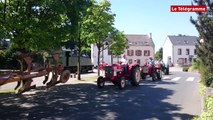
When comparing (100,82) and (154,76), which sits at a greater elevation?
(154,76)

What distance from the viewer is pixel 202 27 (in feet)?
42.9

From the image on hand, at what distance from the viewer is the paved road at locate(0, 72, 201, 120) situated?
11344mm

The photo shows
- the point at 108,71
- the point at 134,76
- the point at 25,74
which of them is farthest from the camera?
the point at 134,76

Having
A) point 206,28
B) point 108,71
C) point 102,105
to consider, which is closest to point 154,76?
point 108,71

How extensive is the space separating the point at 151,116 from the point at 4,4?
1088 cm

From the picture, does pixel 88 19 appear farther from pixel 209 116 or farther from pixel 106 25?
pixel 209 116

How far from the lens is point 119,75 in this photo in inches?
761

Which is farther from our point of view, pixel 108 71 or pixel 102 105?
pixel 108 71

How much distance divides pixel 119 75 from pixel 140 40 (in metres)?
79.6

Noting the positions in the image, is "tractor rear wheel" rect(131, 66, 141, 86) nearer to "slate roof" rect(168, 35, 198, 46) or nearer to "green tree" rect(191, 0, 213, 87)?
"green tree" rect(191, 0, 213, 87)

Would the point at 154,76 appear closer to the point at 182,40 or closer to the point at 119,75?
the point at 119,75

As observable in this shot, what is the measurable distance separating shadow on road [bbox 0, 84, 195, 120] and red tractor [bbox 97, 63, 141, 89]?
67.2 inches

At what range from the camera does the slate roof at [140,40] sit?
3826 inches

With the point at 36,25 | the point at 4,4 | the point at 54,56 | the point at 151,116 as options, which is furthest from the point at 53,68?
the point at 151,116
